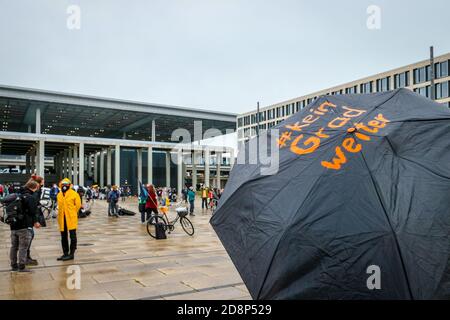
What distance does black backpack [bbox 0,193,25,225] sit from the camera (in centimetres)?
736

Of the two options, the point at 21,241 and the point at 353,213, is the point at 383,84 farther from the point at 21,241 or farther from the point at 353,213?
the point at 353,213

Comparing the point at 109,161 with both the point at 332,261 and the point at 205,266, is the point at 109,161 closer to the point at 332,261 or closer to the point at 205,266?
the point at 205,266

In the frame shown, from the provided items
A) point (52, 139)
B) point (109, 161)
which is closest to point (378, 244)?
point (52, 139)

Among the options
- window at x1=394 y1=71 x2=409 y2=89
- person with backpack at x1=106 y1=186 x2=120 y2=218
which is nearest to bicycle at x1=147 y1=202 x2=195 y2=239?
person with backpack at x1=106 y1=186 x2=120 y2=218

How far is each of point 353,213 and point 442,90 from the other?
62.6m

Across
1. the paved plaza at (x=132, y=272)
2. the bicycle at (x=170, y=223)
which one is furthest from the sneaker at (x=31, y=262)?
the bicycle at (x=170, y=223)

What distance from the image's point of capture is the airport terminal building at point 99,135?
49969 millimetres

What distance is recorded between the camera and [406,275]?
7.45 ft

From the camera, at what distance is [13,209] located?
741 cm

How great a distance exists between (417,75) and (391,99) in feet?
204

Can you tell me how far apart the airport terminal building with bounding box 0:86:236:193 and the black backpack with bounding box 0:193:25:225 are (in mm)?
43996

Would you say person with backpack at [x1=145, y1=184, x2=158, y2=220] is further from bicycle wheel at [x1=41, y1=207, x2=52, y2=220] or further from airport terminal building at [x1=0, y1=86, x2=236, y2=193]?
airport terminal building at [x1=0, y1=86, x2=236, y2=193]

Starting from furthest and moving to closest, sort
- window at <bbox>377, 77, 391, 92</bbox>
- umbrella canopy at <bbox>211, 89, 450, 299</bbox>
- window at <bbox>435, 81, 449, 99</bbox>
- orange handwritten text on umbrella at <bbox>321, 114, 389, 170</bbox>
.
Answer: window at <bbox>377, 77, 391, 92</bbox>, window at <bbox>435, 81, 449, 99</bbox>, orange handwritten text on umbrella at <bbox>321, 114, 389, 170</bbox>, umbrella canopy at <bbox>211, 89, 450, 299</bbox>

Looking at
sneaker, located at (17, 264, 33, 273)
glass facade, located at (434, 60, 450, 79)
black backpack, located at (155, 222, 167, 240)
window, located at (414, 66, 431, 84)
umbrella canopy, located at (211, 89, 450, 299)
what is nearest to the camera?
umbrella canopy, located at (211, 89, 450, 299)
